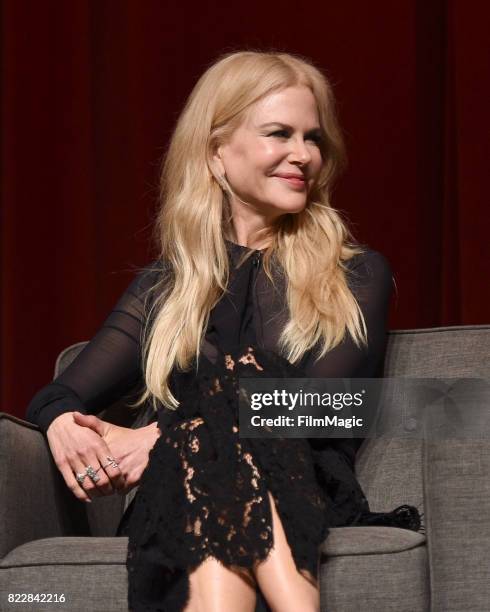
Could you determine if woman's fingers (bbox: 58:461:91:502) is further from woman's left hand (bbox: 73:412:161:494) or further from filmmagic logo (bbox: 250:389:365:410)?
filmmagic logo (bbox: 250:389:365:410)

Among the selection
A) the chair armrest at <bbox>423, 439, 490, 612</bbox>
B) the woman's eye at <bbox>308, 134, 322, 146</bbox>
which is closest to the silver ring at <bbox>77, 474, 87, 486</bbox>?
the chair armrest at <bbox>423, 439, 490, 612</bbox>

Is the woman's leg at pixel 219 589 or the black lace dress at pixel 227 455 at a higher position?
the black lace dress at pixel 227 455

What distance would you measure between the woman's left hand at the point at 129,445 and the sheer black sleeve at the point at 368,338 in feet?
0.90

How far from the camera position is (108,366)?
1932 millimetres

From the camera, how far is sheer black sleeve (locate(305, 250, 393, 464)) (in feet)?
5.82

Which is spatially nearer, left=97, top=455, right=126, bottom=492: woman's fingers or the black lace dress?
the black lace dress

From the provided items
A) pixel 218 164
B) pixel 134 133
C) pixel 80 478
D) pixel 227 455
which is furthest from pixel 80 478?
pixel 134 133

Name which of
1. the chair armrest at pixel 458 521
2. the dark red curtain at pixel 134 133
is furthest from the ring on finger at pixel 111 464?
the dark red curtain at pixel 134 133

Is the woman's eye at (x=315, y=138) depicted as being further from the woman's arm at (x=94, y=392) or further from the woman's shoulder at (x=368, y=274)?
the woman's arm at (x=94, y=392)

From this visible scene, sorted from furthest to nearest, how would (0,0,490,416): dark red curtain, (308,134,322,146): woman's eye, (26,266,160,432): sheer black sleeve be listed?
(0,0,490,416): dark red curtain
(308,134,322,146): woman's eye
(26,266,160,432): sheer black sleeve

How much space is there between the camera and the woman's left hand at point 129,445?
67.1 inches

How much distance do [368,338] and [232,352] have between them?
227 millimetres

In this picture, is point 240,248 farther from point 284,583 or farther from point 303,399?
point 284,583

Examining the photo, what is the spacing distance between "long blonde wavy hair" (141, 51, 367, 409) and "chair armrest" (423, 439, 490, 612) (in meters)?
0.33
